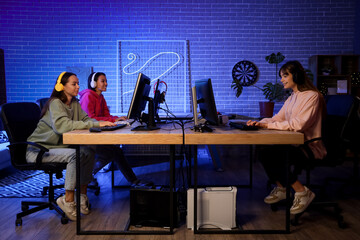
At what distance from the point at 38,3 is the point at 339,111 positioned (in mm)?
5090

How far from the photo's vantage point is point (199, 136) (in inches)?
82.8

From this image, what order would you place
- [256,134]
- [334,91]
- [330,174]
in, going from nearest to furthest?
[256,134] < [330,174] < [334,91]

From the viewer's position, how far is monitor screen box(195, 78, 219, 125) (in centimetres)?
221

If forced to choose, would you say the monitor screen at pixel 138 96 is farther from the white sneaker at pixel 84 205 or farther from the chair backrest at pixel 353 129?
the chair backrest at pixel 353 129

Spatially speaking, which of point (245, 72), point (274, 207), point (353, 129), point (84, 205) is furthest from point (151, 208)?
point (245, 72)

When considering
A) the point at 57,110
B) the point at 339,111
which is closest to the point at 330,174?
the point at 339,111

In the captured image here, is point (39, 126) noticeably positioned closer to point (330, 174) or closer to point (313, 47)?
point (330, 174)

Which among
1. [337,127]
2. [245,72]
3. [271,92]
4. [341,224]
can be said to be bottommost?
[341,224]

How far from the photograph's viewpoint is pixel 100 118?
328 cm

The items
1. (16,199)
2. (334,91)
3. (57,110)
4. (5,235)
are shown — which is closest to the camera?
(5,235)

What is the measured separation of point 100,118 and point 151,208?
1360 millimetres

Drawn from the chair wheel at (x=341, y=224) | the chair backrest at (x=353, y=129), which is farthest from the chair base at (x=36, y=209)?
the chair backrest at (x=353, y=129)

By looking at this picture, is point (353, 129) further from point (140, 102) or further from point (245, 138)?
point (140, 102)

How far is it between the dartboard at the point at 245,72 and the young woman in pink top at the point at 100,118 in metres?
2.76
